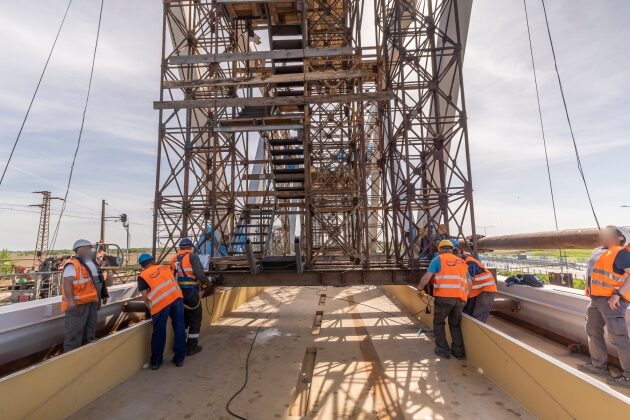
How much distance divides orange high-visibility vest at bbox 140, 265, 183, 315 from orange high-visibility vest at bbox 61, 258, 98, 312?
30.8 inches

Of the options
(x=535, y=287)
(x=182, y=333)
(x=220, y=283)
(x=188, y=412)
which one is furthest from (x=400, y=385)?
(x=220, y=283)

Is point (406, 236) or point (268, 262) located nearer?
point (268, 262)

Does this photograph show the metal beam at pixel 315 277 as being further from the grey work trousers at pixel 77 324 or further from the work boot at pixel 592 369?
the work boot at pixel 592 369

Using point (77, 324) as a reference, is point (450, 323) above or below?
below

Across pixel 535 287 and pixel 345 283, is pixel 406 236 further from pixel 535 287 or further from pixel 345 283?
pixel 535 287

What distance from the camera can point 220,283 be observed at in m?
8.34

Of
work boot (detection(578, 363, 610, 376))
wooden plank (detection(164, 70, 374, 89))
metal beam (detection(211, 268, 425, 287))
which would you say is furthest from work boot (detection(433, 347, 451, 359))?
wooden plank (detection(164, 70, 374, 89))

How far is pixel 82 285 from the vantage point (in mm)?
5039

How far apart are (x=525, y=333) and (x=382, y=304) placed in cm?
452

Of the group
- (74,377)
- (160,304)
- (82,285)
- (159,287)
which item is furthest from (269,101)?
(74,377)

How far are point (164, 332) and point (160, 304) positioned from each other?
0.49 meters

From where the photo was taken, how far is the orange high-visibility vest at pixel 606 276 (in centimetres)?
443

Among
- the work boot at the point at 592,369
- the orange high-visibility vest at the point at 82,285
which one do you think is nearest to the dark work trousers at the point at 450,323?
the work boot at the point at 592,369

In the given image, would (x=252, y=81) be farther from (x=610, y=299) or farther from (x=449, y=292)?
(x=610, y=299)
